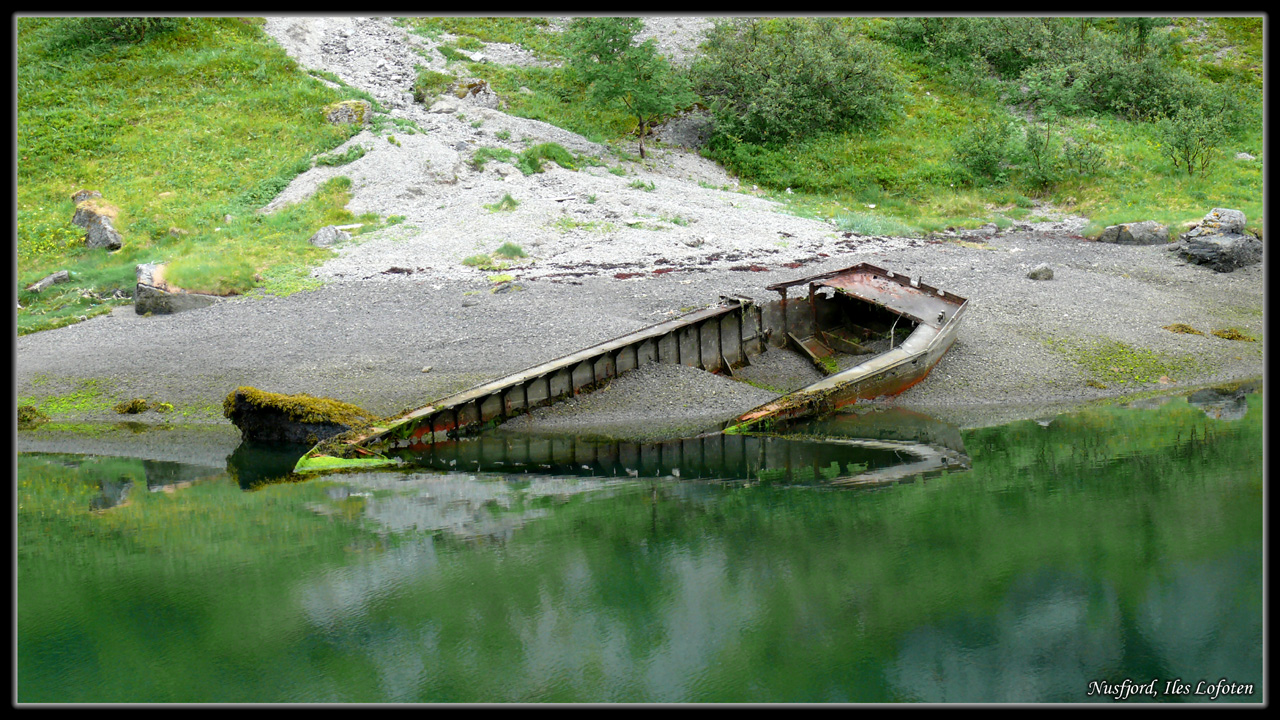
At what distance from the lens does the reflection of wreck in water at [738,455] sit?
14.4m

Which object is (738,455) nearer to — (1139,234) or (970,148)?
(1139,234)

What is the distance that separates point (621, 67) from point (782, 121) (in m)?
6.47

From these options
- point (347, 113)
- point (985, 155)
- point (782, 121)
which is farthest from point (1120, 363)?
point (347, 113)

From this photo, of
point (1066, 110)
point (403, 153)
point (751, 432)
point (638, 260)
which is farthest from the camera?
point (1066, 110)

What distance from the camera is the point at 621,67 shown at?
3353 centimetres

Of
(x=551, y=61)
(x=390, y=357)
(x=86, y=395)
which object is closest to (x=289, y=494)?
(x=390, y=357)

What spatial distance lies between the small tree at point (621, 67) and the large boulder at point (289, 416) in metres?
21.4

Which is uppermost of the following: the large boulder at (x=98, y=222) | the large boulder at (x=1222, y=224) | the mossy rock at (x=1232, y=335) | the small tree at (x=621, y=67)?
the small tree at (x=621, y=67)

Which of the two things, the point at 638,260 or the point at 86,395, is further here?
the point at 638,260

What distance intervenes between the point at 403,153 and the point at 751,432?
19.5m

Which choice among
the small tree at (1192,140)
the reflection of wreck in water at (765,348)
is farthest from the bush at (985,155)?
the reflection of wreck in water at (765,348)

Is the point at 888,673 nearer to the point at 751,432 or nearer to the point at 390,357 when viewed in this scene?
the point at 751,432

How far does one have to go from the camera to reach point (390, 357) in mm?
18438

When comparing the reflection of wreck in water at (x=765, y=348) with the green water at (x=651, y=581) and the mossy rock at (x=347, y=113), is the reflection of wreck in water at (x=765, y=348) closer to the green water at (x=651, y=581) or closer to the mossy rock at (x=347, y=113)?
the green water at (x=651, y=581)
